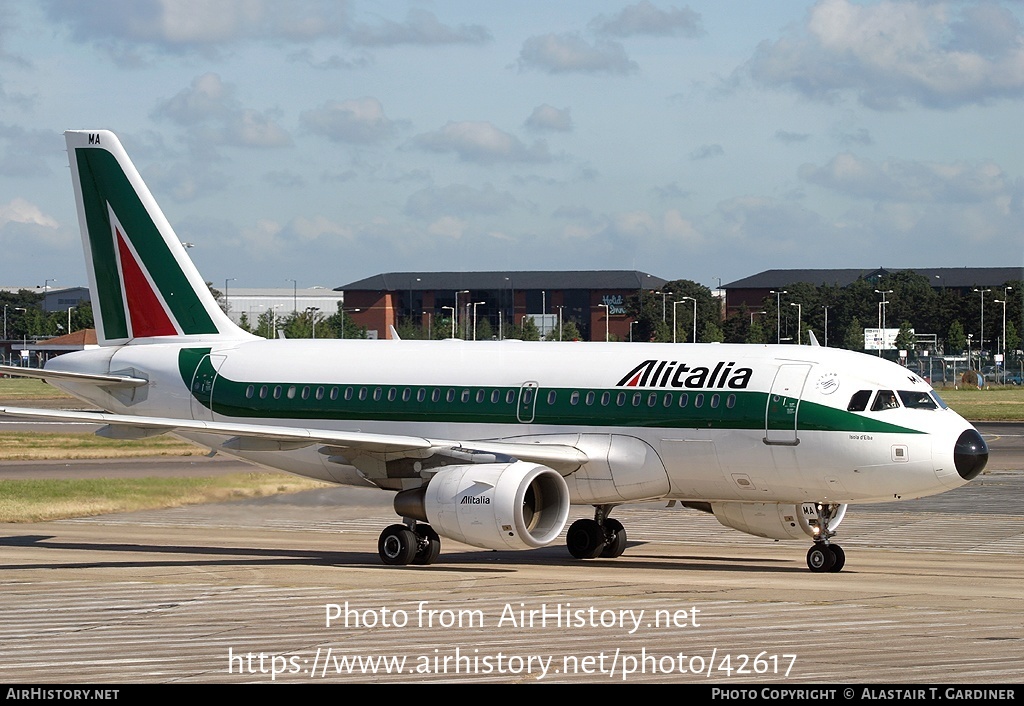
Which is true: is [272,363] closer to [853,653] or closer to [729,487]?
[729,487]

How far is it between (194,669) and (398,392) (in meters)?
14.7

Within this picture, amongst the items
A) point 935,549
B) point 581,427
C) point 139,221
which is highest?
point 139,221

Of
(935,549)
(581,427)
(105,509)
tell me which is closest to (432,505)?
(581,427)

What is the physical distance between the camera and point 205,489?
142 feet

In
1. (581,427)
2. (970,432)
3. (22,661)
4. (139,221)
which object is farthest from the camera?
(139,221)

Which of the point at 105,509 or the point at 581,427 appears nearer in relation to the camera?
the point at 581,427

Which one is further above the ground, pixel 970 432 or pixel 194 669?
pixel 970 432

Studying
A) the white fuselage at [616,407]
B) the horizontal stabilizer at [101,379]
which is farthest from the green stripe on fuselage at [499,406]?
the horizontal stabilizer at [101,379]

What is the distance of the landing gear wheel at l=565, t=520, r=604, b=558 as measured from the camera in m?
32.3

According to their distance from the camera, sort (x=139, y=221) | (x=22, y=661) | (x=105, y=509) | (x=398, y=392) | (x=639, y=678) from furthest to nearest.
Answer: (x=105, y=509) < (x=139, y=221) < (x=398, y=392) < (x=22, y=661) < (x=639, y=678)

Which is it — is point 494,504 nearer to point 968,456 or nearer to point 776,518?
point 776,518

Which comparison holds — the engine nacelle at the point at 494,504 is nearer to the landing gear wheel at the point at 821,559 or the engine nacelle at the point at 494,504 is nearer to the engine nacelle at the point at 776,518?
the engine nacelle at the point at 776,518

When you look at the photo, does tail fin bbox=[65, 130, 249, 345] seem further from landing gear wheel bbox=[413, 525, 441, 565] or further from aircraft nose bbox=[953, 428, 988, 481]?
aircraft nose bbox=[953, 428, 988, 481]

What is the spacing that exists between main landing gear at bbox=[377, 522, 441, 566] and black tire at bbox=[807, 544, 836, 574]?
24.7 ft
